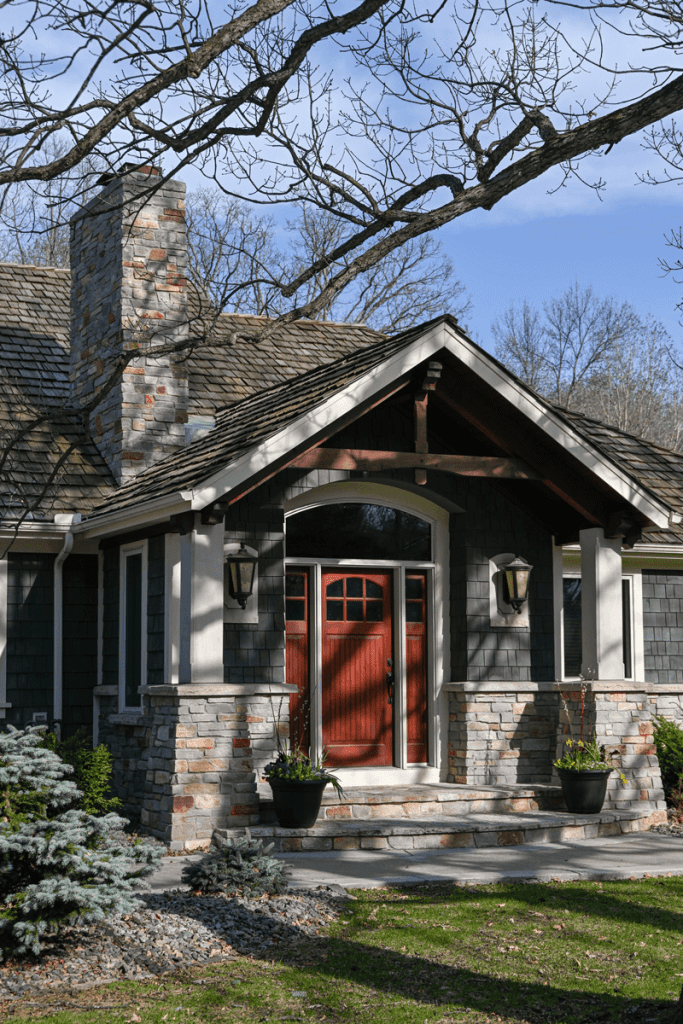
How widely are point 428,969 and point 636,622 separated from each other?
7724 millimetres

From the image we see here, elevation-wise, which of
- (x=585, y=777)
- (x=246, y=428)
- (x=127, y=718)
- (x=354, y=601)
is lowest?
(x=585, y=777)

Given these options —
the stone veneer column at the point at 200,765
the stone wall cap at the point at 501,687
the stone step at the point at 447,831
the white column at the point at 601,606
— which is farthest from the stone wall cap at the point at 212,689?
the white column at the point at 601,606

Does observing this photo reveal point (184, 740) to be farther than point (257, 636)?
No

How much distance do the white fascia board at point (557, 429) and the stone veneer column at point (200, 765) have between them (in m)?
3.48

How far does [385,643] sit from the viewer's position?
11.6 metres

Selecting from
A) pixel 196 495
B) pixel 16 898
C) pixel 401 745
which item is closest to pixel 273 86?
pixel 196 495

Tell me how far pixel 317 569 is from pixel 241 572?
1.40m

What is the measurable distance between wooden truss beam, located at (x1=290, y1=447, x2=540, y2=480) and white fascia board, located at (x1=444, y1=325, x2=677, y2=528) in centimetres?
51

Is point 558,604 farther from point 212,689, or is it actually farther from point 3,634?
point 3,634

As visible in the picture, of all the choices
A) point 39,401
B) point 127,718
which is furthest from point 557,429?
point 39,401

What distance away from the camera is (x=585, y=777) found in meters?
10.7

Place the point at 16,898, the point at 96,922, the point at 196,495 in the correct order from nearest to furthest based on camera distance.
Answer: the point at 16,898, the point at 96,922, the point at 196,495

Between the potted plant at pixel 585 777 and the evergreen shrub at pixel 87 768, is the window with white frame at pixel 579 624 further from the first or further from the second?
the evergreen shrub at pixel 87 768

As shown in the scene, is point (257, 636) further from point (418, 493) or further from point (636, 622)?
point (636, 622)
